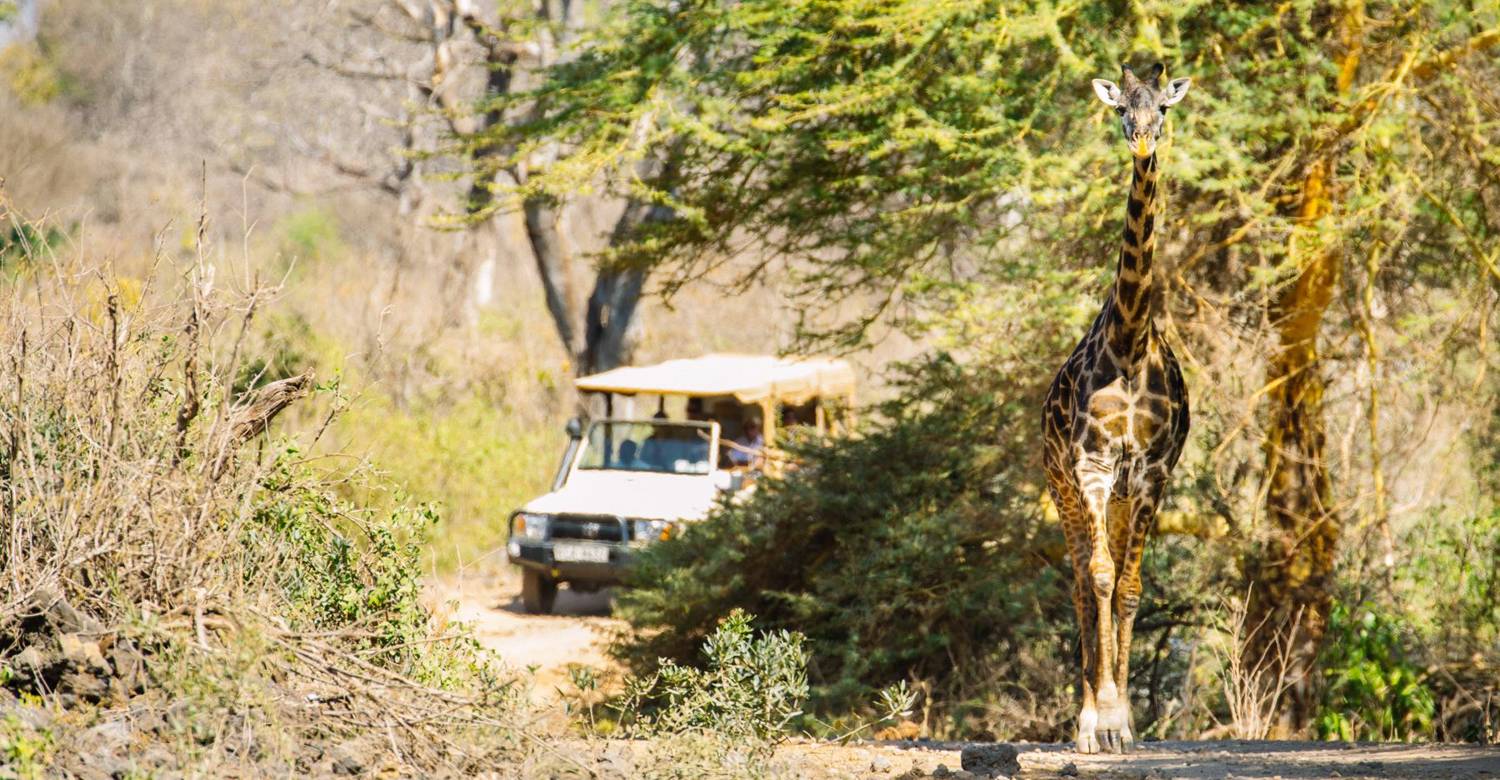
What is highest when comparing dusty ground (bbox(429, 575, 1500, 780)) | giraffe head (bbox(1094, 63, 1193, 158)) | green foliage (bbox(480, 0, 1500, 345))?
green foliage (bbox(480, 0, 1500, 345))

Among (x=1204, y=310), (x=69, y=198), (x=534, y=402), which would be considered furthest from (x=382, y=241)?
(x=1204, y=310)

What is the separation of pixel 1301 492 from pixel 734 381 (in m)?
6.88

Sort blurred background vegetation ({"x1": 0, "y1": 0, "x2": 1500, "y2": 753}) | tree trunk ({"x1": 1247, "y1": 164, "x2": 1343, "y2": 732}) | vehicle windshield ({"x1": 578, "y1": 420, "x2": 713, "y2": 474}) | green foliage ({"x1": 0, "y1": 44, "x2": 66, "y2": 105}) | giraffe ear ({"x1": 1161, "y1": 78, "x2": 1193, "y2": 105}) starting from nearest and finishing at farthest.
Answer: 1. giraffe ear ({"x1": 1161, "y1": 78, "x2": 1193, "y2": 105})
2. blurred background vegetation ({"x1": 0, "y1": 0, "x2": 1500, "y2": 753})
3. tree trunk ({"x1": 1247, "y1": 164, "x2": 1343, "y2": 732})
4. vehicle windshield ({"x1": 578, "y1": 420, "x2": 713, "y2": 474})
5. green foliage ({"x1": 0, "y1": 44, "x2": 66, "y2": 105})

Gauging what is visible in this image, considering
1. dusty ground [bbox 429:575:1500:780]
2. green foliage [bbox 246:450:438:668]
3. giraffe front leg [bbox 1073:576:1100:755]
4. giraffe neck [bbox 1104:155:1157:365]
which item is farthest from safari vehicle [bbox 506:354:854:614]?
green foliage [bbox 246:450:438:668]

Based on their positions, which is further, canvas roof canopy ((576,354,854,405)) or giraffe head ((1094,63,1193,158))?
canvas roof canopy ((576,354,854,405))

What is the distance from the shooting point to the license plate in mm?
16531

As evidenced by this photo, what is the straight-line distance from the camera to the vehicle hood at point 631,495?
54.9 ft

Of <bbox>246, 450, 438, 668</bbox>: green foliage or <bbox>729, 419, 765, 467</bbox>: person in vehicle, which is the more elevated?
<bbox>729, 419, 765, 467</bbox>: person in vehicle

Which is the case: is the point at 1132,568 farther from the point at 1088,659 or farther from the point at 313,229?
the point at 313,229

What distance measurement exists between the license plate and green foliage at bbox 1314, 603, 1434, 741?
729 cm

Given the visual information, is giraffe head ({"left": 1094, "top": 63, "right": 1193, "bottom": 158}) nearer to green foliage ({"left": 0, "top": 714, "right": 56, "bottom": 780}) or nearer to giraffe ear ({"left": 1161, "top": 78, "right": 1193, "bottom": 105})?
giraffe ear ({"left": 1161, "top": 78, "right": 1193, "bottom": 105})

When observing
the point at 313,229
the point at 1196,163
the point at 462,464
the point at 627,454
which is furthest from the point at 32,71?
the point at 1196,163

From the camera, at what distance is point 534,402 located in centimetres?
2627

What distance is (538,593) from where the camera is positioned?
17.5 m
